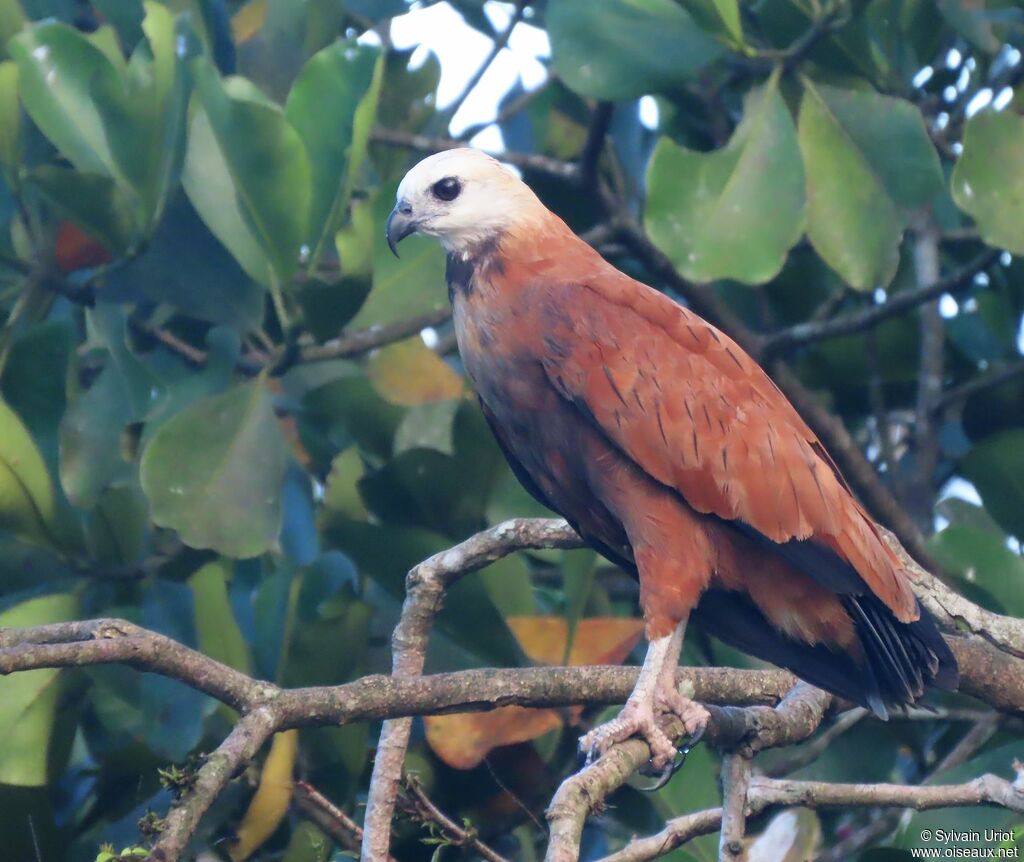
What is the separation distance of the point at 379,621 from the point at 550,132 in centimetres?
201

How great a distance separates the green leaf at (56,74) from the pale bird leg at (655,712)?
1801 mm

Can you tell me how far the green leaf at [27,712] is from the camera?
2.77 meters

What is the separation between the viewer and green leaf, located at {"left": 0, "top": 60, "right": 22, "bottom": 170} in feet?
10.7

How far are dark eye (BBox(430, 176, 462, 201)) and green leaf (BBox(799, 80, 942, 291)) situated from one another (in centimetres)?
93

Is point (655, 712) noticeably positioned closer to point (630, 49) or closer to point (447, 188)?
point (447, 188)

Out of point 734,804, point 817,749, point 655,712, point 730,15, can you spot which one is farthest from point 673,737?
point 730,15

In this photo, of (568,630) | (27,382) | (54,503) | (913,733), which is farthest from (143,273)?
(913,733)

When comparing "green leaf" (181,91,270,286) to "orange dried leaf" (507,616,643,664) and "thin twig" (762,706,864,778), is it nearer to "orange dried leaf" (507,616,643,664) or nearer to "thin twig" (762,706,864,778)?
"orange dried leaf" (507,616,643,664)

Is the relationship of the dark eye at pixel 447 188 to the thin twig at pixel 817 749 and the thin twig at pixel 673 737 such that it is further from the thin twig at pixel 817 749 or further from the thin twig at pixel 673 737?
the thin twig at pixel 817 749

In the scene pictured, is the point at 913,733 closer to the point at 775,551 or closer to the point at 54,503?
the point at 775,551

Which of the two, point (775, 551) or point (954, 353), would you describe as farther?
point (954, 353)

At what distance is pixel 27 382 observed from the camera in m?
3.28

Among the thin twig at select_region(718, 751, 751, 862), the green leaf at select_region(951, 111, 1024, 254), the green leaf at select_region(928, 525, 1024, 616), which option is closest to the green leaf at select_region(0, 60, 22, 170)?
the thin twig at select_region(718, 751, 751, 862)

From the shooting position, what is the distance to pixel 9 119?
3.25 meters
